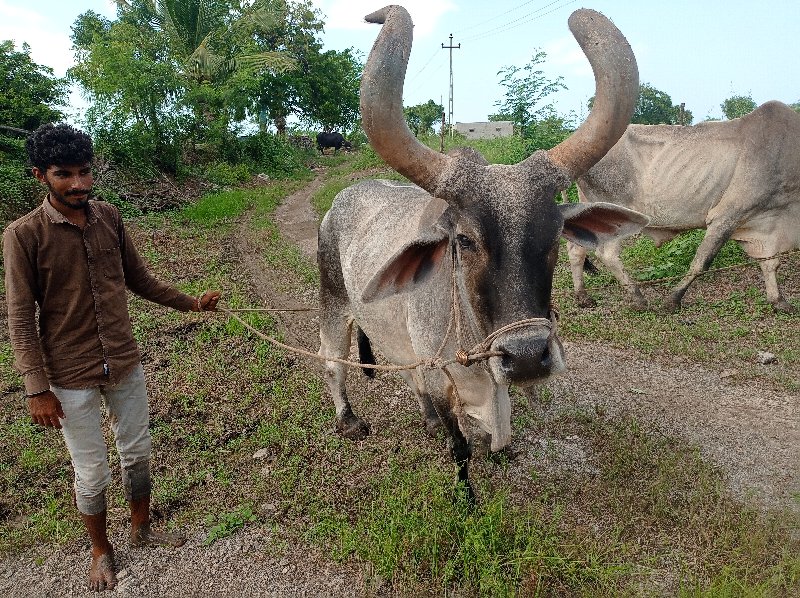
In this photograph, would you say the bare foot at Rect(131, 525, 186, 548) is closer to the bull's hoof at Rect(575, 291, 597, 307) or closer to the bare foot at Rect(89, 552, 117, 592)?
the bare foot at Rect(89, 552, 117, 592)

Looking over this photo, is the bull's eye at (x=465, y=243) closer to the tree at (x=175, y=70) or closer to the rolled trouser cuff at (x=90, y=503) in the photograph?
the rolled trouser cuff at (x=90, y=503)

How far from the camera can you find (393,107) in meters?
2.36

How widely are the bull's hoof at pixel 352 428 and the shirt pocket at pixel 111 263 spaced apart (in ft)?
6.72

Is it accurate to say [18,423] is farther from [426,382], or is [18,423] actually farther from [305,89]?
[305,89]

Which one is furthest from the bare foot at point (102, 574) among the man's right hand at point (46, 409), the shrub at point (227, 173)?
the shrub at point (227, 173)

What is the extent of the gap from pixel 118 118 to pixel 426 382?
1412cm

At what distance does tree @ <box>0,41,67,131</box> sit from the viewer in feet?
36.0

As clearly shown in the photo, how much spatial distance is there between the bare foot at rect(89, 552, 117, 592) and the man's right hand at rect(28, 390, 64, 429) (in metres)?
0.88

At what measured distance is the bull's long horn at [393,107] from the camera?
2.32 meters

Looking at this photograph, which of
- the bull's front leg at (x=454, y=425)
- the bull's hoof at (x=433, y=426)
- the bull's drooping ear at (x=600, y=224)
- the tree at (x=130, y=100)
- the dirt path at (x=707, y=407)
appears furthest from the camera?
the tree at (x=130, y=100)

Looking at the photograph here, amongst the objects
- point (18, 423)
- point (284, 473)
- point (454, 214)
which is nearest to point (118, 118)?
point (18, 423)

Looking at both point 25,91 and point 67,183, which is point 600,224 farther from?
point 25,91

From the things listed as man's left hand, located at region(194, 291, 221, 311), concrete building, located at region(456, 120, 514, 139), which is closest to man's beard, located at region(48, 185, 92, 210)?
man's left hand, located at region(194, 291, 221, 311)

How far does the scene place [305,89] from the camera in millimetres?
26266
